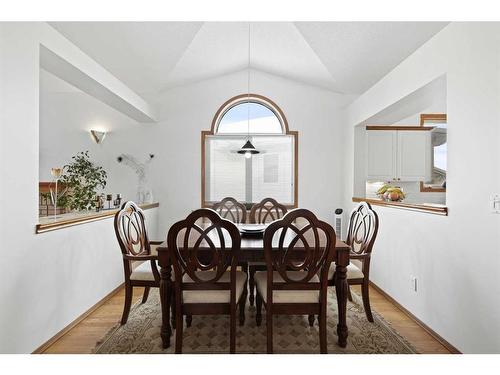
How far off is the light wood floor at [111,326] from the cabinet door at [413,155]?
2.16m

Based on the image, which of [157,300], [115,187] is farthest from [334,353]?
[115,187]

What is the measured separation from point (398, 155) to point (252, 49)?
2.58m

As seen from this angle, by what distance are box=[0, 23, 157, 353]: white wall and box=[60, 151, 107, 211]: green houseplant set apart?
1124 millimetres

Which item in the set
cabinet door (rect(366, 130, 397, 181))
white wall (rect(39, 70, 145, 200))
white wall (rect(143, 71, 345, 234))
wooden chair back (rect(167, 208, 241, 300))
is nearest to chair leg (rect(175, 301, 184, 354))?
wooden chair back (rect(167, 208, 241, 300))

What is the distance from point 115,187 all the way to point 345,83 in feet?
12.3

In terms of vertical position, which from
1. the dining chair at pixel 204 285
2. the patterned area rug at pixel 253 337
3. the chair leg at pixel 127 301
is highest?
the dining chair at pixel 204 285

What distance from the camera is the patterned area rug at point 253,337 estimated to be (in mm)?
2309

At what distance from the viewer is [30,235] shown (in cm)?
212

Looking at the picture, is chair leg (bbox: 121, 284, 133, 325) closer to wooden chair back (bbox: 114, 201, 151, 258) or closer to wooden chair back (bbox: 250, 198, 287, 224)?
wooden chair back (bbox: 114, 201, 151, 258)

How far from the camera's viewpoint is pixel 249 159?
5.16 metres

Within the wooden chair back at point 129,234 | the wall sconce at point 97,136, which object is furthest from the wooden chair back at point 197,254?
the wall sconce at point 97,136

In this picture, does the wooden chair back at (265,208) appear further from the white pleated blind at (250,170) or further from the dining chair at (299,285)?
the dining chair at (299,285)

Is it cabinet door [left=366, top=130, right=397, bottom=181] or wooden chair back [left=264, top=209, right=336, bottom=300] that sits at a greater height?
cabinet door [left=366, top=130, right=397, bottom=181]

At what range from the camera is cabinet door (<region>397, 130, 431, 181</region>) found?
471 cm
